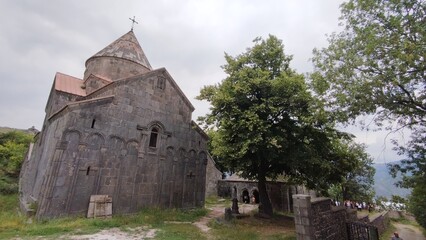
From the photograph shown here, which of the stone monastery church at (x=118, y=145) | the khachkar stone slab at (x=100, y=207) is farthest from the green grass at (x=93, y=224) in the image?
the stone monastery church at (x=118, y=145)

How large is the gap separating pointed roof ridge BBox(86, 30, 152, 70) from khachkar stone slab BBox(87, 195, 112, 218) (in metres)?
11.1

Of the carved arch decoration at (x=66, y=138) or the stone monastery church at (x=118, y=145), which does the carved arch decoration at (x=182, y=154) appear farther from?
the carved arch decoration at (x=66, y=138)

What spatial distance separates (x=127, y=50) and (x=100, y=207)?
12710 millimetres

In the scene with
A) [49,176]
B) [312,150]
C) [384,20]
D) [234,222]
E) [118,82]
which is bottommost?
[234,222]

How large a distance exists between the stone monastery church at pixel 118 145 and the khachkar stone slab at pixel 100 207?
23 cm

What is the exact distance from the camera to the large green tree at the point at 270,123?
12.4m

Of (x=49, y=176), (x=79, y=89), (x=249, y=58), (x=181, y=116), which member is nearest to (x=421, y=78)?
(x=249, y=58)

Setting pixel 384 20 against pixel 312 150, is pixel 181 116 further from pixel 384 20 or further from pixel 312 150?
pixel 384 20

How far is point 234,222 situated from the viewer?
42.0 feet

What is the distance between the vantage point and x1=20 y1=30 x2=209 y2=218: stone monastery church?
417 inches

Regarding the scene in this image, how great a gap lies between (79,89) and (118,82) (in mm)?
4222

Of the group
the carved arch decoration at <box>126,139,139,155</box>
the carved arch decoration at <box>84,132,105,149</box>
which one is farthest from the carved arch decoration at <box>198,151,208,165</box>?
the carved arch decoration at <box>84,132,105,149</box>

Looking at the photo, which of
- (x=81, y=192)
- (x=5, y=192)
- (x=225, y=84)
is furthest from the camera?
(x=5, y=192)

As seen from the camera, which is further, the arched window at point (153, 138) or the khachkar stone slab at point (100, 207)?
the arched window at point (153, 138)
